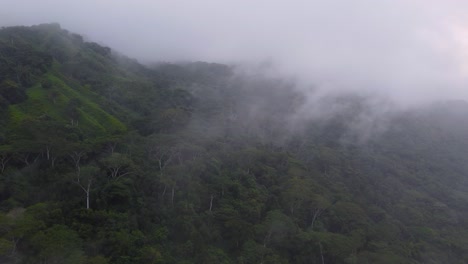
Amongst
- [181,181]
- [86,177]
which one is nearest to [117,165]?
[86,177]

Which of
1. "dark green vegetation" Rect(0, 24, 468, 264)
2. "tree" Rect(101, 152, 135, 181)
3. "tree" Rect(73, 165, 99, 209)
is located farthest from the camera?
"tree" Rect(101, 152, 135, 181)

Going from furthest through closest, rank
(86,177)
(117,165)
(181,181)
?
(181,181) < (117,165) < (86,177)

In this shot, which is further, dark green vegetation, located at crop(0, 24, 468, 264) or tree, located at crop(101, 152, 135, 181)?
tree, located at crop(101, 152, 135, 181)

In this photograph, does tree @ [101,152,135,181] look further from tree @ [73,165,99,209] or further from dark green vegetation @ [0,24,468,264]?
tree @ [73,165,99,209]

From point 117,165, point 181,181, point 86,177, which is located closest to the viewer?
point 86,177

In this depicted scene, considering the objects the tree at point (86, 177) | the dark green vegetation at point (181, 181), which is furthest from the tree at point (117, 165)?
the tree at point (86, 177)

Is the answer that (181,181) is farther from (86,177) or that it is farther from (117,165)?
(86,177)

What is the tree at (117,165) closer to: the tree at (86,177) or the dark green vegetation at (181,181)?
the dark green vegetation at (181,181)

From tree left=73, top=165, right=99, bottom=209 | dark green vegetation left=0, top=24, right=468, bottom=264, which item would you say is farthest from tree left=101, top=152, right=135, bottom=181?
tree left=73, top=165, right=99, bottom=209

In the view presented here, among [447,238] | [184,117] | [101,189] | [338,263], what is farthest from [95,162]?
[447,238]

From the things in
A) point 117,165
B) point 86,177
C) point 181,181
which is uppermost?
point 117,165
